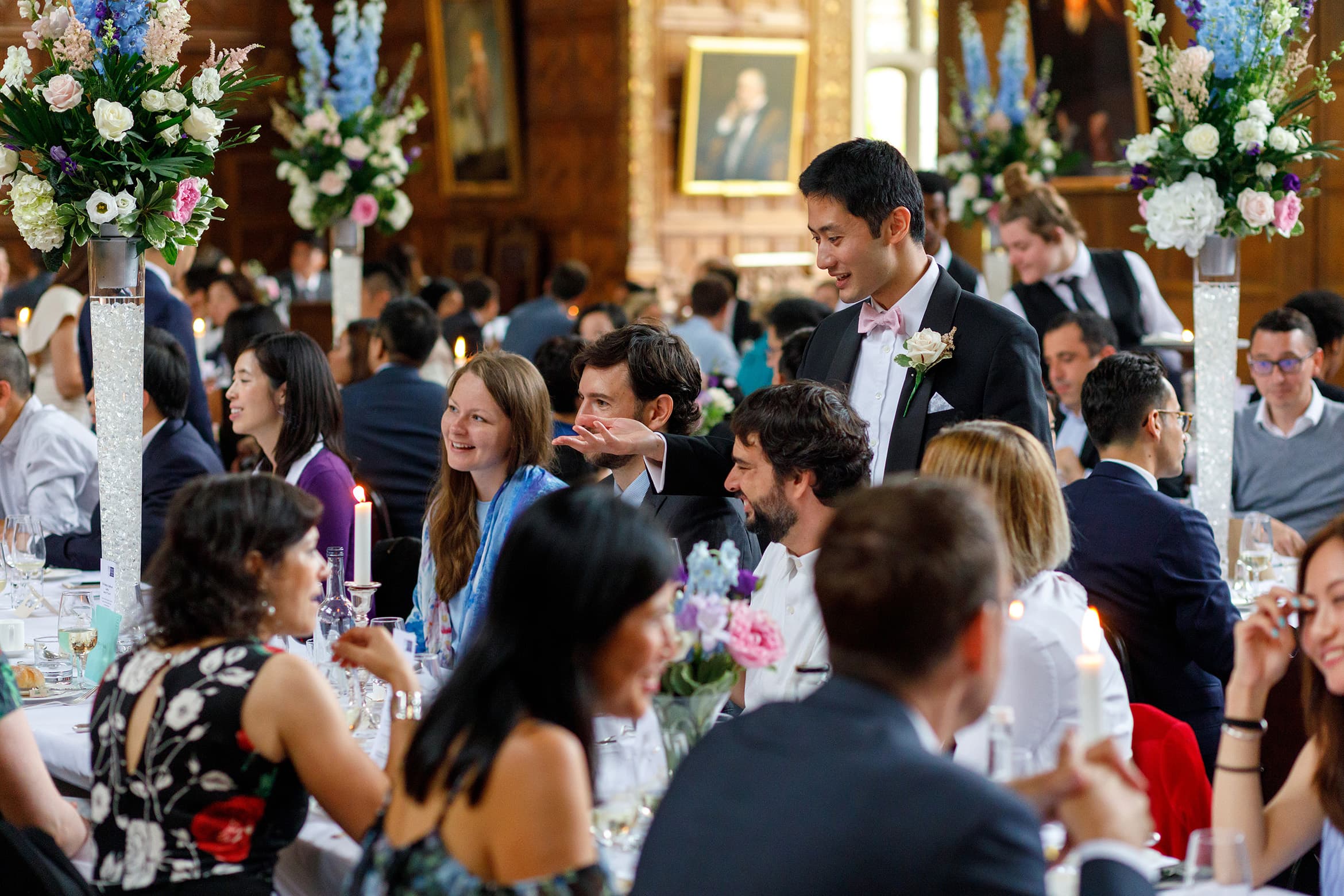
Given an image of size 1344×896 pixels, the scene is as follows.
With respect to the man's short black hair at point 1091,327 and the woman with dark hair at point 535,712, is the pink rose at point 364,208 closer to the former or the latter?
the man's short black hair at point 1091,327

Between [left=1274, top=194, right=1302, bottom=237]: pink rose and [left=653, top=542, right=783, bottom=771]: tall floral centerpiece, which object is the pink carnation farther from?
[left=1274, top=194, right=1302, bottom=237]: pink rose

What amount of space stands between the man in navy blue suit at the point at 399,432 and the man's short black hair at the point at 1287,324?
9.28ft

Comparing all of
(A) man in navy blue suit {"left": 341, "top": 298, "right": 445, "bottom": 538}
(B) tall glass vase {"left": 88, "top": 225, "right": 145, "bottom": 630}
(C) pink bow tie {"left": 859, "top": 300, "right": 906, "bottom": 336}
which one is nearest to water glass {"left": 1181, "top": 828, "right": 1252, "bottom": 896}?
(C) pink bow tie {"left": 859, "top": 300, "right": 906, "bottom": 336}

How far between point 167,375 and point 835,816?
3.68 metres

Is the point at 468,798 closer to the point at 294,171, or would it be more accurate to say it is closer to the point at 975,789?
the point at 975,789

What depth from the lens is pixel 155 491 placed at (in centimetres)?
459

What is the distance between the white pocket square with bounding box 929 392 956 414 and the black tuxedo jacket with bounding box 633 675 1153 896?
1.83 m

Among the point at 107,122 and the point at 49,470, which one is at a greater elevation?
the point at 107,122

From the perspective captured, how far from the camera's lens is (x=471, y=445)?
3604 millimetres

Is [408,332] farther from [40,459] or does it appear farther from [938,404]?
[938,404]

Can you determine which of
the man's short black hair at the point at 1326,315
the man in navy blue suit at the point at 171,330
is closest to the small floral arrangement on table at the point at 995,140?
the man's short black hair at the point at 1326,315

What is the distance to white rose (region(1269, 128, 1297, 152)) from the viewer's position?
4105 mm

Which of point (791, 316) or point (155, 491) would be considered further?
point (791, 316)

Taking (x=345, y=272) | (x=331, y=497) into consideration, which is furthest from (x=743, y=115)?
(x=331, y=497)
